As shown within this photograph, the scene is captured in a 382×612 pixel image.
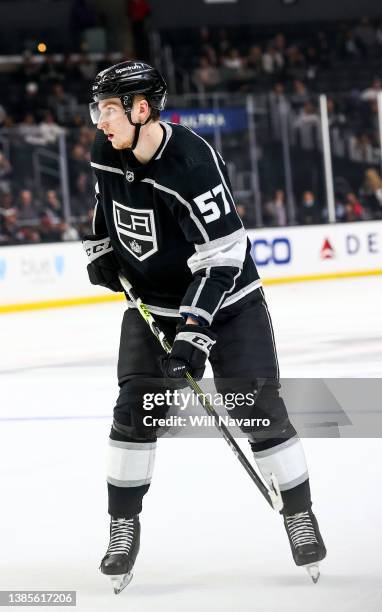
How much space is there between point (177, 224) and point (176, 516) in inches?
36.9

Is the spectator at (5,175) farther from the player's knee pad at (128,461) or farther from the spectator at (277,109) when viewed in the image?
the player's knee pad at (128,461)

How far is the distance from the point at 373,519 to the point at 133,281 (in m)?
0.85

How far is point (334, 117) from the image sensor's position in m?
11.4

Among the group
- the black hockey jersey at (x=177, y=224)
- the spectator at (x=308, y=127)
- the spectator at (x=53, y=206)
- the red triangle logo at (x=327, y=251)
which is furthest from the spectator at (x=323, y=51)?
the black hockey jersey at (x=177, y=224)

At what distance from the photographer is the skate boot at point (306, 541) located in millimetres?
2486

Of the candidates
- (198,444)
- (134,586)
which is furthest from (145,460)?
(198,444)

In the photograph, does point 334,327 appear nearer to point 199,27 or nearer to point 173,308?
point 173,308

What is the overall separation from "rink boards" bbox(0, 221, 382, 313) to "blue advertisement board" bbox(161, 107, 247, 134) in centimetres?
109

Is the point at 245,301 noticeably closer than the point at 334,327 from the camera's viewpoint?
Yes

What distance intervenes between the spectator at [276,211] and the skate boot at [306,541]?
8.37m

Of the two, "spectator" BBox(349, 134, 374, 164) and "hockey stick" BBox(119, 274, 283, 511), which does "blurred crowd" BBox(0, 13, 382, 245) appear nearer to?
"spectator" BBox(349, 134, 374, 164)

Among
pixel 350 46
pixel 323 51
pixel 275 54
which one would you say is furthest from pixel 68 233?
pixel 350 46

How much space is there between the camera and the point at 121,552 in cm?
252

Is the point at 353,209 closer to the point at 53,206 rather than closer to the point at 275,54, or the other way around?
the point at 53,206
